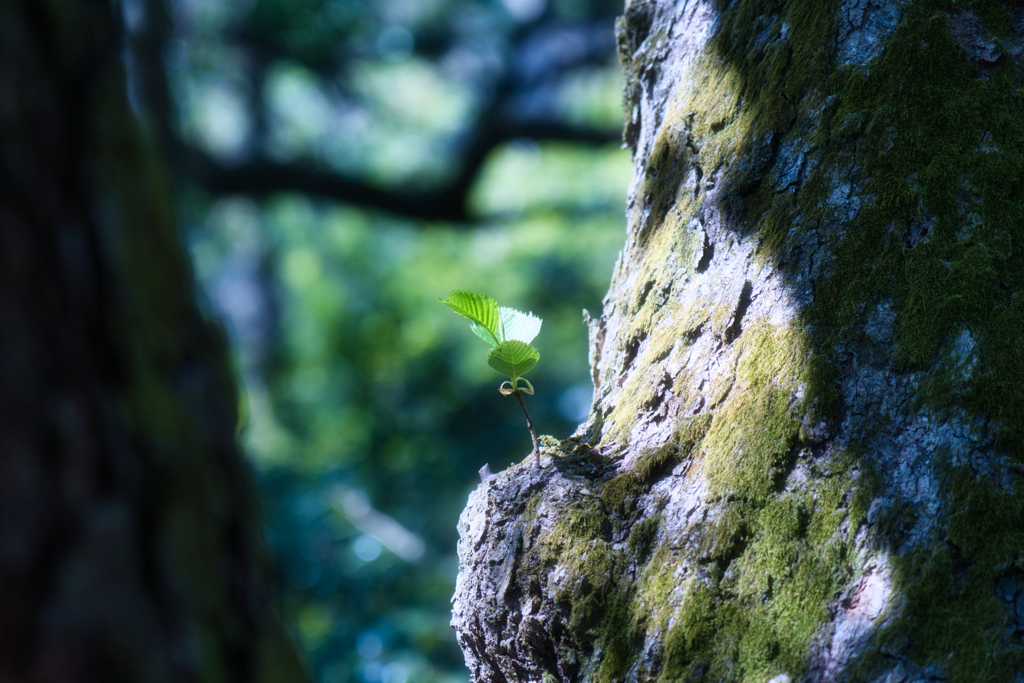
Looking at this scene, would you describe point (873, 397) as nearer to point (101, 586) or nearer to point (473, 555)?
point (473, 555)

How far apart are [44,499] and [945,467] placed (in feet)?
3.26

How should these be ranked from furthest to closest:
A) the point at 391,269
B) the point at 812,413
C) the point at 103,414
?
the point at 391,269
the point at 812,413
the point at 103,414

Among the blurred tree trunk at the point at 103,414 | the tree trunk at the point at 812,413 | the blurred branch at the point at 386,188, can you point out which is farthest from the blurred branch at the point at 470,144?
the blurred tree trunk at the point at 103,414

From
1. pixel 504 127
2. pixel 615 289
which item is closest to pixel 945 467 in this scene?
pixel 615 289

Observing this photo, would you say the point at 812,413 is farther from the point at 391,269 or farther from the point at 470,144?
the point at 391,269

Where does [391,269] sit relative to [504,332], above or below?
above

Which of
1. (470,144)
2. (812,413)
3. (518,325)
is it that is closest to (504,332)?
(518,325)

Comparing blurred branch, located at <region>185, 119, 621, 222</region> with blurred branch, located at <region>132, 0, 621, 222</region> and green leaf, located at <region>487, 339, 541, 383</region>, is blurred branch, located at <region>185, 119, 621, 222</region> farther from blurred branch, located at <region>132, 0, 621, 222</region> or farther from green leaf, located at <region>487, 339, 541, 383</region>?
green leaf, located at <region>487, 339, 541, 383</region>

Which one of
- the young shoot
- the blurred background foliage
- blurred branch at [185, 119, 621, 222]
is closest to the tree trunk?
the young shoot

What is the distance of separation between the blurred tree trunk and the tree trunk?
0.48m

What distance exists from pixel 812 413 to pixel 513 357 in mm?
487

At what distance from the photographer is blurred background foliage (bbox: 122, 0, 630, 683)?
4551 millimetres

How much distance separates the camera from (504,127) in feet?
20.5

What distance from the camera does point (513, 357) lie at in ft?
3.92
